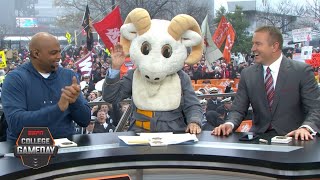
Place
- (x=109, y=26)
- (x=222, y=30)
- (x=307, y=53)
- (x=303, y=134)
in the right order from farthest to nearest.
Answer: (x=222, y=30) < (x=307, y=53) < (x=109, y=26) < (x=303, y=134)

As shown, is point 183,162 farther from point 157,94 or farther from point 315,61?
point 315,61

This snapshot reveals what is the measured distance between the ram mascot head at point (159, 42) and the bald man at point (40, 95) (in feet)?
2.09

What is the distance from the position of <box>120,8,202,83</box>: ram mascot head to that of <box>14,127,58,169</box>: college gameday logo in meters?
1.49

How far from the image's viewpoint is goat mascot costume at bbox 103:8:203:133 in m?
3.77

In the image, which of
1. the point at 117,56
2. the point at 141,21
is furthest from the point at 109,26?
the point at 117,56

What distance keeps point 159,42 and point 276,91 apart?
1.02 meters

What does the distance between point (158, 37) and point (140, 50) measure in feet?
0.61

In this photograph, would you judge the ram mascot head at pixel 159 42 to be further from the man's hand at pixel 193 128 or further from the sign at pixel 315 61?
the sign at pixel 315 61

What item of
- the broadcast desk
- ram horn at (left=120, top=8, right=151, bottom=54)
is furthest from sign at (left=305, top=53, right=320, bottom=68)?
the broadcast desk

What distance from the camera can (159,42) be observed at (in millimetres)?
3801

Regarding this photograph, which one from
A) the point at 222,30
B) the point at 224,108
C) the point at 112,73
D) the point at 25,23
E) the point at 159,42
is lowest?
the point at 224,108

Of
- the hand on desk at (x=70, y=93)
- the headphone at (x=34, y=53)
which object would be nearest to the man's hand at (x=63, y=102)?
the hand on desk at (x=70, y=93)

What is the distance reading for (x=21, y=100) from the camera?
3.26m

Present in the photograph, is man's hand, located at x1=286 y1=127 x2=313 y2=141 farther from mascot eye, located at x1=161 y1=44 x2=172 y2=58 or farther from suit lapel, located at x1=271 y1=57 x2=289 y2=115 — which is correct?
mascot eye, located at x1=161 y1=44 x2=172 y2=58
